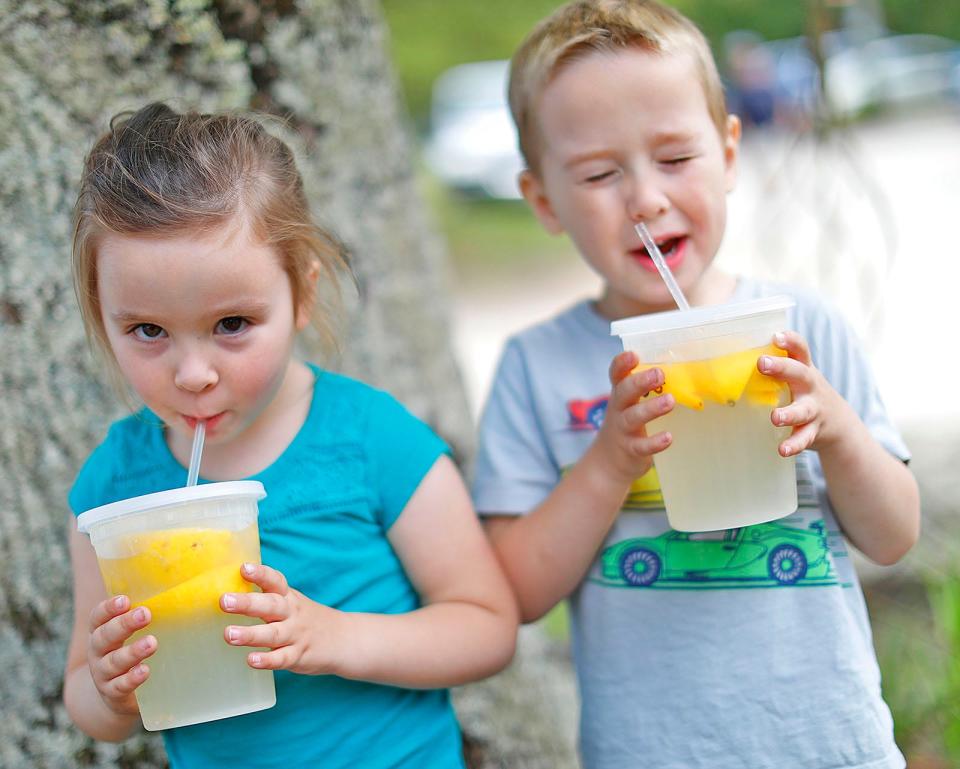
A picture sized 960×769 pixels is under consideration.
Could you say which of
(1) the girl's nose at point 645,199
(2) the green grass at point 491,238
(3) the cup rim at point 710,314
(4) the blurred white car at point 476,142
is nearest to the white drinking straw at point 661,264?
(1) the girl's nose at point 645,199

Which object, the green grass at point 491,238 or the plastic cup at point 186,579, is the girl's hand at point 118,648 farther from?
the green grass at point 491,238

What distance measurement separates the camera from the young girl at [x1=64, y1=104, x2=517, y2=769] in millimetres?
1774

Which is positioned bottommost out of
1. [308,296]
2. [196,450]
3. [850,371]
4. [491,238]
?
[491,238]

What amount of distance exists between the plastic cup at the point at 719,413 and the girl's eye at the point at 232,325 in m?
0.63

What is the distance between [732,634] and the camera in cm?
205

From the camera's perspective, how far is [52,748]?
2.37 m

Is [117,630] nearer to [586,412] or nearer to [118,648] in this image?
[118,648]

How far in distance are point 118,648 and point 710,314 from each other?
107cm

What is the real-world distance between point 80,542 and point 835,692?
56.4 inches

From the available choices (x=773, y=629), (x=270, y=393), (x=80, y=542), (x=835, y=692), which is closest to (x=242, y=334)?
(x=270, y=393)

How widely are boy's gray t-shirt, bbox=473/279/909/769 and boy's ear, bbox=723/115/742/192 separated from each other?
0.27 metres

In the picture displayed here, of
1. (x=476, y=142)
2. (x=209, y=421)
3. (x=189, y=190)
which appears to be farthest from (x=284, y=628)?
(x=476, y=142)

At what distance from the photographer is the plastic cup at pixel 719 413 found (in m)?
1.76

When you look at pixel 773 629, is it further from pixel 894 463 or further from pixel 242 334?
pixel 242 334
